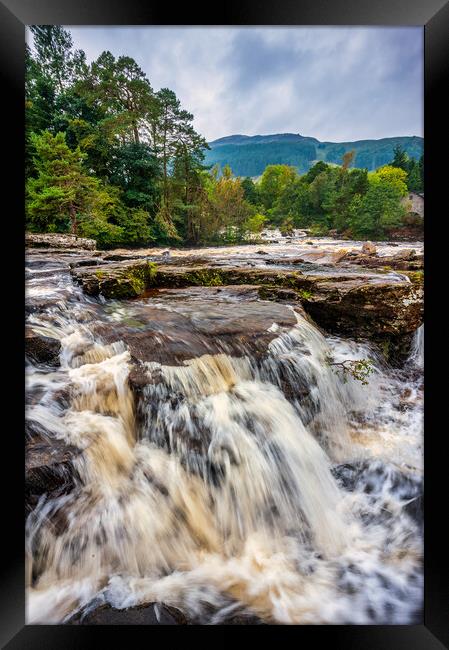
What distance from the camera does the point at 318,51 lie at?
1.78 meters

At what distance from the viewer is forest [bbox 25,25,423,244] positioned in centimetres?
175

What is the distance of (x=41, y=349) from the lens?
5.70ft

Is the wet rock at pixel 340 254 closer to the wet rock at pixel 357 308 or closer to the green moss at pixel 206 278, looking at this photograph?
the wet rock at pixel 357 308

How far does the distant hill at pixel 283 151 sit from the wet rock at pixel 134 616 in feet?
8.00

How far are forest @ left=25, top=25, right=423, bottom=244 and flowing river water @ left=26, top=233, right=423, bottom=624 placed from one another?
1.43ft

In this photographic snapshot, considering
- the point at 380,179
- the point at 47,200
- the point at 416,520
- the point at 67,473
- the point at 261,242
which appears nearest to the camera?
the point at 67,473

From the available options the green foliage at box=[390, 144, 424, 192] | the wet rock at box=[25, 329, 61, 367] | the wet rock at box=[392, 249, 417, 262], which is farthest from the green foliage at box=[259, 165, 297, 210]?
the wet rock at box=[25, 329, 61, 367]

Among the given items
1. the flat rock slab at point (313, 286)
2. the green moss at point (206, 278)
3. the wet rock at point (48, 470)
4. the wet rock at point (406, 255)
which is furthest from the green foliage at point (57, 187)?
the wet rock at point (406, 255)

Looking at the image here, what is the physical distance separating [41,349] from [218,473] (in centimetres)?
122

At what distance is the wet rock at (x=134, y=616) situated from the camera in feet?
4.59
